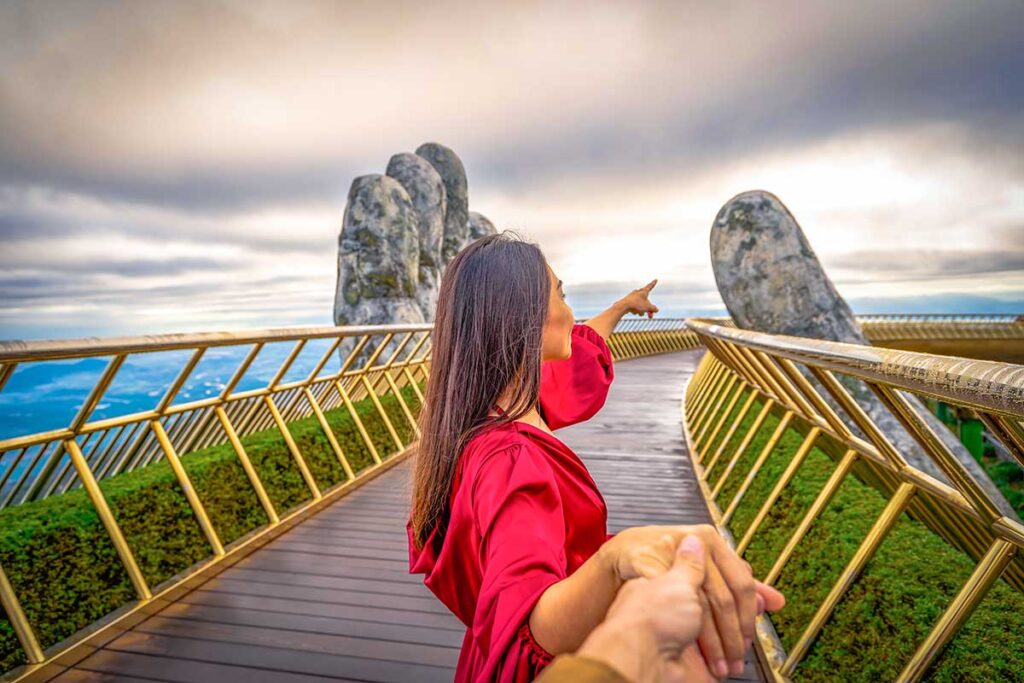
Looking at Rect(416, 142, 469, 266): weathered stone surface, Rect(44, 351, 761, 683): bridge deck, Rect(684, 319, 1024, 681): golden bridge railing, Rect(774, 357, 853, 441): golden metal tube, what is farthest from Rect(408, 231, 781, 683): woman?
Rect(416, 142, 469, 266): weathered stone surface

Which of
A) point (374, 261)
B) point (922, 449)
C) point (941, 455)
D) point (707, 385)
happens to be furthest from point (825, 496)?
point (374, 261)

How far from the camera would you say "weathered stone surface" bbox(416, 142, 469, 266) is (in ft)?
74.6

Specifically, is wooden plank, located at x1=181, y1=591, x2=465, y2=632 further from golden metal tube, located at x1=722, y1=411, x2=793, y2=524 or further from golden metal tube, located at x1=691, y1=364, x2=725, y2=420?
golden metal tube, located at x1=691, y1=364, x2=725, y2=420

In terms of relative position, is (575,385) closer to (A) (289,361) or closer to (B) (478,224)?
(A) (289,361)

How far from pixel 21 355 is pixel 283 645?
1.61 metres

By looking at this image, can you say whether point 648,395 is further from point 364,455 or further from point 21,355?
point 21,355

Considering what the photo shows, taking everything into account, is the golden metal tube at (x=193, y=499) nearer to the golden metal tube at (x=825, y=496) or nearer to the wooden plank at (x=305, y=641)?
the wooden plank at (x=305, y=641)

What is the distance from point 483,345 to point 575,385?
82cm

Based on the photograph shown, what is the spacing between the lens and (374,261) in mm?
15234

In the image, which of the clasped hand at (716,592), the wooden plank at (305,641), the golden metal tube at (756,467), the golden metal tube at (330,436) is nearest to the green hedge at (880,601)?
the golden metal tube at (756,467)

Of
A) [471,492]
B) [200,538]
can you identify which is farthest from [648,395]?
[471,492]

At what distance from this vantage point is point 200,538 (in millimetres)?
4215

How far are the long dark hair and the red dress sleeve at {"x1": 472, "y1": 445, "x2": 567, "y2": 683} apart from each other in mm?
194

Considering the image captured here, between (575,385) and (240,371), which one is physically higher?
(575,385)
